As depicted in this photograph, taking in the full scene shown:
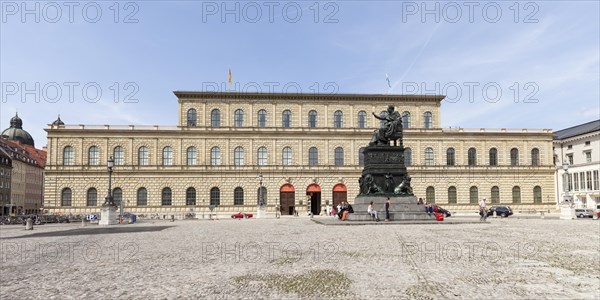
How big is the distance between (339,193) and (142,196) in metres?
22.4

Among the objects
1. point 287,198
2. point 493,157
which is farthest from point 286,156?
point 493,157

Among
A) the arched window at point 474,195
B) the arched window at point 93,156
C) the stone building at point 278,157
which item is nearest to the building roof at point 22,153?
the arched window at point 93,156

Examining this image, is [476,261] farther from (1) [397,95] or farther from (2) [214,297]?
(1) [397,95]

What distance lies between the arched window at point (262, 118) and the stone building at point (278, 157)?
0.12 m

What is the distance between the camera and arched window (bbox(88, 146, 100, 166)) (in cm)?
5091

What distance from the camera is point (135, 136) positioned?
51.6 metres

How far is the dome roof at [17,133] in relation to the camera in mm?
99844

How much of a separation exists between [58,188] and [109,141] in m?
7.41

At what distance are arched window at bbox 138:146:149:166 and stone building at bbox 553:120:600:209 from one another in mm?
49731

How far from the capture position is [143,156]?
51594 mm

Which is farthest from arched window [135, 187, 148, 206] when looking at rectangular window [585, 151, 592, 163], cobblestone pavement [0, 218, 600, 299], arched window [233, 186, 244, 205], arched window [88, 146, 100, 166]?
rectangular window [585, 151, 592, 163]

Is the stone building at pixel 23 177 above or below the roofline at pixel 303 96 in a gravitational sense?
below

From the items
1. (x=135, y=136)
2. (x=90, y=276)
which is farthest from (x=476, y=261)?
(x=135, y=136)

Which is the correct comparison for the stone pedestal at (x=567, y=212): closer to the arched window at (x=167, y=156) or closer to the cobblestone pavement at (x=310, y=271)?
the cobblestone pavement at (x=310, y=271)
